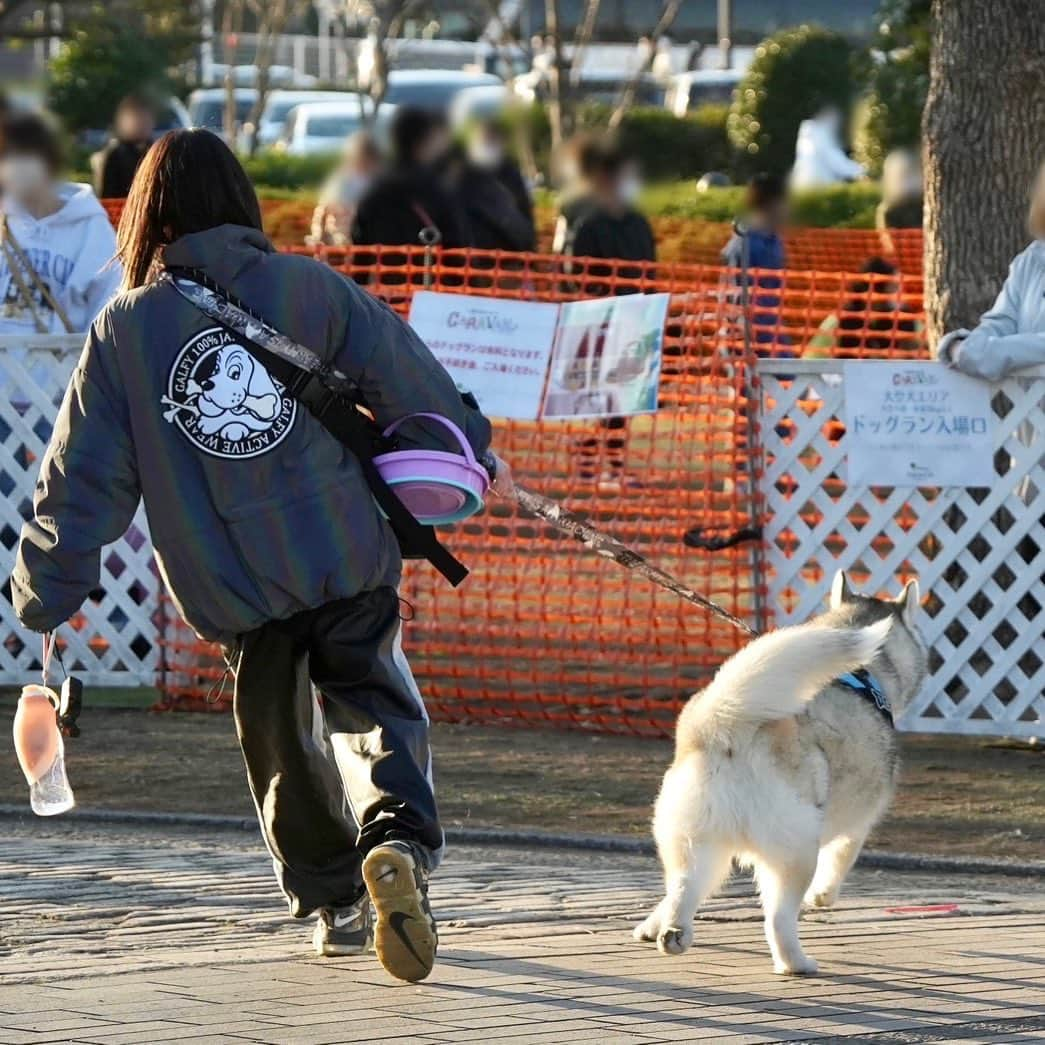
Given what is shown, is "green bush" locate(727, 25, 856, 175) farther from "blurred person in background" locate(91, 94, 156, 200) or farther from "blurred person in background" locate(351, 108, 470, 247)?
"blurred person in background" locate(351, 108, 470, 247)

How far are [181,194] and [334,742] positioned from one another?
1.22m

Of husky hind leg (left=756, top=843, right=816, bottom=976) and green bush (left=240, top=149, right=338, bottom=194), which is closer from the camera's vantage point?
husky hind leg (left=756, top=843, right=816, bottom=976)

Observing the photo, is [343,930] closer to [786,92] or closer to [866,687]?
[866,687]

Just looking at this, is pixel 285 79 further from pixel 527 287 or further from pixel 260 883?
pixel 260 883

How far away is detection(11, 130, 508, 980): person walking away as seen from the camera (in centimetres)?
448

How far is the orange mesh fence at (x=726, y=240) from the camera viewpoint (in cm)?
1736

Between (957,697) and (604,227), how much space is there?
5971 millimetres

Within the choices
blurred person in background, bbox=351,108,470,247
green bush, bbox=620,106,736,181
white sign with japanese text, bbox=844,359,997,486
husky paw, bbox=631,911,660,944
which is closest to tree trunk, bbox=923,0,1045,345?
white sign with japanese text, bbox=844,359,997,486

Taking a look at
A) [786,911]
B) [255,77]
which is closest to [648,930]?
[786,911]

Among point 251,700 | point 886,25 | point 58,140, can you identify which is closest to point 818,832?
point 251,700

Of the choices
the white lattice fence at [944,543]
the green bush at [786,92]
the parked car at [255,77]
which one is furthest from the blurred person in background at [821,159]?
the white lattice fence at [944,543]

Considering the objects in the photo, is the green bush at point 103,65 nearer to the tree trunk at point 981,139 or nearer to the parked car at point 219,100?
the parked car at point 219,100

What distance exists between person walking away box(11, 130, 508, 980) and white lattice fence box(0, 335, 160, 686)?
13.6 ft

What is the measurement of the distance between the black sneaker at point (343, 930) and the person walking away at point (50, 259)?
4.32 metres
